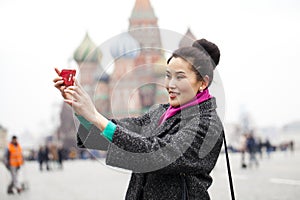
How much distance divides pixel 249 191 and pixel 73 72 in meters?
9.22

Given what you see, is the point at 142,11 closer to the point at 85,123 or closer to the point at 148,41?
the point at 148,41

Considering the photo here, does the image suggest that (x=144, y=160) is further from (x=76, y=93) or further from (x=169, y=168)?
(x=76, y=93)

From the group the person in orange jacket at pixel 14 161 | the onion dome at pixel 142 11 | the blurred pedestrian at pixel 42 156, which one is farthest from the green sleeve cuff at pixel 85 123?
the blurred pedestrian at pixel 42 156

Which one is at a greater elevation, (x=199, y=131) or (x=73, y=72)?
(x=73, y=72)

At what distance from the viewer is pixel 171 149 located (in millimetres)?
2490

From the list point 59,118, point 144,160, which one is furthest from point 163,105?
point 59,118

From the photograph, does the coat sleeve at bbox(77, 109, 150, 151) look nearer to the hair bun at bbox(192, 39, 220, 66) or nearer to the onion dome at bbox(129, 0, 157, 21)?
the hair bun at bbox(192, 39, 220, 66)

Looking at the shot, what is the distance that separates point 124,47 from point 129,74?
0.24m

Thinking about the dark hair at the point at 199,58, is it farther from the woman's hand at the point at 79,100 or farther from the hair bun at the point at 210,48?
the woman's hand at the point at 79,100

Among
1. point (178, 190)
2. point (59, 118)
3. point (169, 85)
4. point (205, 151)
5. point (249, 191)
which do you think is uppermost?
point (169, 85)

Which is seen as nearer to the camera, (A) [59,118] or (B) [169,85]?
(B) [169,85]

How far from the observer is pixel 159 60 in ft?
9.95

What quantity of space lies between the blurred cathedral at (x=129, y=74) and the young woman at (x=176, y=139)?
12cm

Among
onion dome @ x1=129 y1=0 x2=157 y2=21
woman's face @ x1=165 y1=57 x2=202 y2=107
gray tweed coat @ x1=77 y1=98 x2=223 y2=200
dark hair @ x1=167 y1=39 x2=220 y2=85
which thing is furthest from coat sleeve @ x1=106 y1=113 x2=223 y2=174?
onion dome @ x1=129 y1=0 x2=157 y2=21
